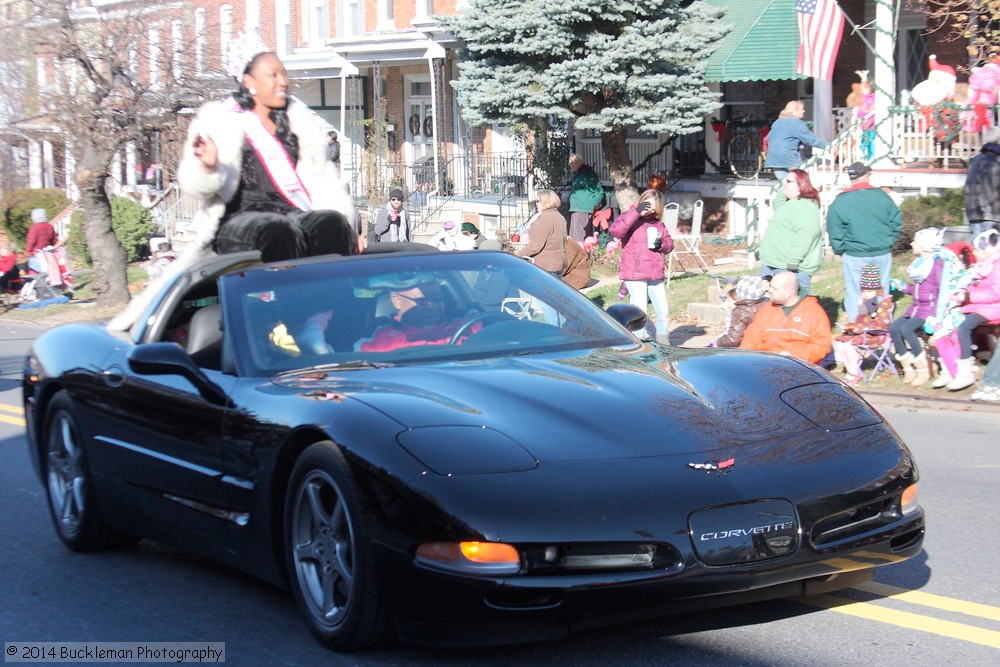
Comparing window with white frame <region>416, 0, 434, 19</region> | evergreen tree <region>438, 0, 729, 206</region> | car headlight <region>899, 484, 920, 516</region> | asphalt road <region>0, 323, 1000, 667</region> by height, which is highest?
window with white frame <region>416, 0, 434, 19</region>

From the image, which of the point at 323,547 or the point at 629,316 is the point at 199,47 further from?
the point at 323,547

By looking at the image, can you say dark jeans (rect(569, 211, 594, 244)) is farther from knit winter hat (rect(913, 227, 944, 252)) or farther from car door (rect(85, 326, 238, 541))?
car door (rect(85, 326, 238, 541))

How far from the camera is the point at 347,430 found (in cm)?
448

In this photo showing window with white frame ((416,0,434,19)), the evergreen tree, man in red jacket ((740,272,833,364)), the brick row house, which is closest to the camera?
man in red jacket ((740,272,833,364))

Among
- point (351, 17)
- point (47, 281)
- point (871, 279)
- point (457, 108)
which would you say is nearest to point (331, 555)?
point (871, 279)

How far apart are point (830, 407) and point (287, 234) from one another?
128 inches

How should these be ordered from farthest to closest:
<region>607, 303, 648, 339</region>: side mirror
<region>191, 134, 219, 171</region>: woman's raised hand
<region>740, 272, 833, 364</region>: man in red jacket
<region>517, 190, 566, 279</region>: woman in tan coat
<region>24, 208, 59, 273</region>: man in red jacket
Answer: <region>24, 208, 59, 273</region>: man in red jacket
<region>517, 190, 566, 279</region>: woman in tan coat
<region>740, 272, 833, 364</region>: man in red jacket
<region>191, 134, 219, 171</region>: woman's raised hand
<region>607, 303, 648, 339</region>: side mirror

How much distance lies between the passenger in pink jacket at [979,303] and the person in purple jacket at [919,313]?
36cm

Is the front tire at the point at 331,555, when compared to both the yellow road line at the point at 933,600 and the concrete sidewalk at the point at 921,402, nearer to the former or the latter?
the yellow road line at the point at 933,600

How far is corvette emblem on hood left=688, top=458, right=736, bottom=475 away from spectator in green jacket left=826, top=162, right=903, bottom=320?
9.07 metres

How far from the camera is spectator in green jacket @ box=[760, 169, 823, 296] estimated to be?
1298 cm

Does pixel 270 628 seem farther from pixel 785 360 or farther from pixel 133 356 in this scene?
pixel 785 360

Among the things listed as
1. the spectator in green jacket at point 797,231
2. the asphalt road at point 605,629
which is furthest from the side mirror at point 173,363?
the spectator in green jacket at point 797,231

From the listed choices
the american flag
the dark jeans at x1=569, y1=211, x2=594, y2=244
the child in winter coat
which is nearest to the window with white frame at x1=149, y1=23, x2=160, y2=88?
the dark jeans at x1=569, y1=211, x2=594, y2=244
